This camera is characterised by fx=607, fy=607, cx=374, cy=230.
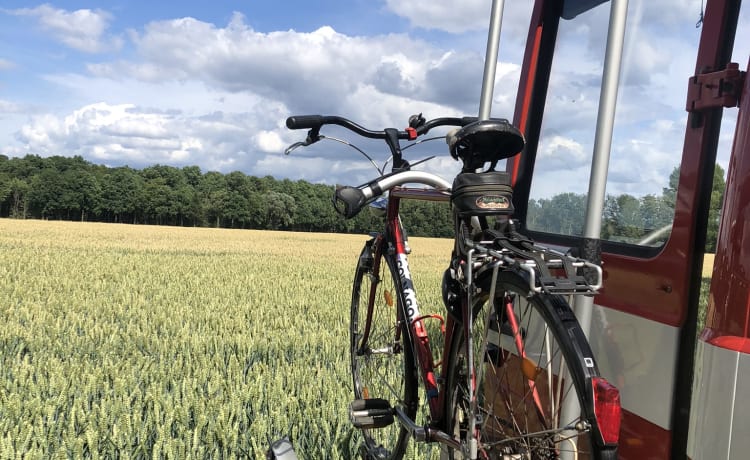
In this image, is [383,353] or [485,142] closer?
[485,142]

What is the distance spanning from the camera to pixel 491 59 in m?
2.68

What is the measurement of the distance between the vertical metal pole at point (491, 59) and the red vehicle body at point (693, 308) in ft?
2.88

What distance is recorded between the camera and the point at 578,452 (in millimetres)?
1637

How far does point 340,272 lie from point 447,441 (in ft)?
41.4

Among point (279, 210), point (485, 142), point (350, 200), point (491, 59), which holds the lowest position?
point (279, 210)

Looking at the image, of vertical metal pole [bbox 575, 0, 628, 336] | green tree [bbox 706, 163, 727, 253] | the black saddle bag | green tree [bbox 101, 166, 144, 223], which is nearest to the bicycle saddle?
the black saddle bag

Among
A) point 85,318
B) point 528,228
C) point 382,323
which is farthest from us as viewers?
point 85,318

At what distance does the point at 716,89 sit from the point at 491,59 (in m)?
1.20

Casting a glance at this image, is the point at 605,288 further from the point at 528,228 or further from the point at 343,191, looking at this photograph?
the point at 343,191

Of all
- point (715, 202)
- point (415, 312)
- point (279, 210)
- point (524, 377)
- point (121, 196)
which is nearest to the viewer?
point (715, 202)

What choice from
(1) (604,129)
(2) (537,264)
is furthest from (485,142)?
(2) (537,264)

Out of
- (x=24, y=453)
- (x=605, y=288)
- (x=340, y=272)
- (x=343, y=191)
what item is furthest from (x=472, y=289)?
(x=340, y=272)

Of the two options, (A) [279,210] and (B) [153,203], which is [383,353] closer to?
(A) [279,210]

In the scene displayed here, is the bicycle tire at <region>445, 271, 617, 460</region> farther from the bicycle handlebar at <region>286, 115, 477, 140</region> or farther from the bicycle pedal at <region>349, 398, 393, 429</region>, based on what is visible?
the bicycle handlebar at <region>286, 115, 477, 140</region>
